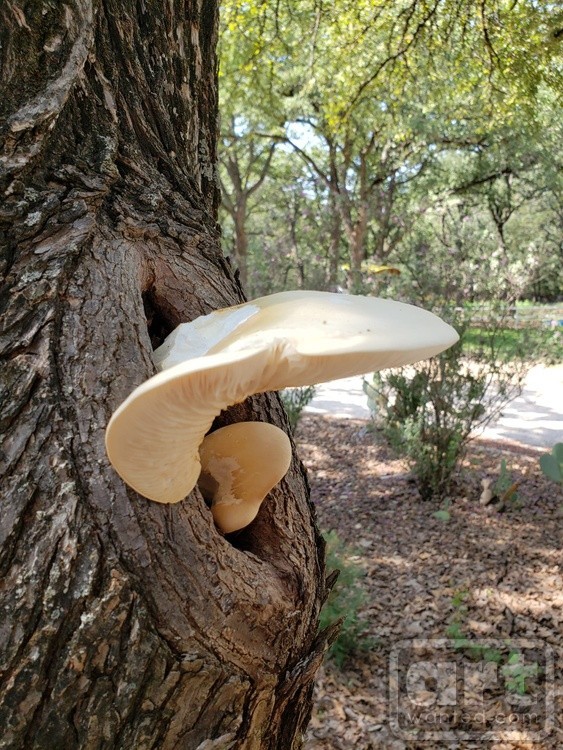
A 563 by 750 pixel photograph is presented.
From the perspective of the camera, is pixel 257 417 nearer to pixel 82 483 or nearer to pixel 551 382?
pixel 82 483

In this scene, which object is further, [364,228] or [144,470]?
[364,228]

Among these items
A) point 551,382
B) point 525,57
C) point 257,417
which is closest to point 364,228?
point 551,382

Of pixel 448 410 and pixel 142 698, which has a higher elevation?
pixel 142 698

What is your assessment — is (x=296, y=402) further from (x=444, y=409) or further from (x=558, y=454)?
(x=558, y=454)

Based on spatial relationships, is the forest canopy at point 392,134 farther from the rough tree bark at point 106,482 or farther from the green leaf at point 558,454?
the rough tree bark at point 106,482

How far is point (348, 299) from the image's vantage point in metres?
1.06

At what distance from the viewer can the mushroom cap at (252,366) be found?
2.59ft

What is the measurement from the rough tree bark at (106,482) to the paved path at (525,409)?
670cm

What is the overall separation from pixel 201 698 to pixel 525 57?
19.0 feet

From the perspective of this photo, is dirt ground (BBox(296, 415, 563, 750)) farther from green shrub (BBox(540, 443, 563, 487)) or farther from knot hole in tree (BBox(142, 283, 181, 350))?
knot hole in tree (BBox(142, 283, 181, 350))

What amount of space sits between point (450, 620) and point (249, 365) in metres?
3.73

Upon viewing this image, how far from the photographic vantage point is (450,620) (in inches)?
153

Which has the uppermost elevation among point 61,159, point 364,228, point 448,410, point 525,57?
point 525,57
